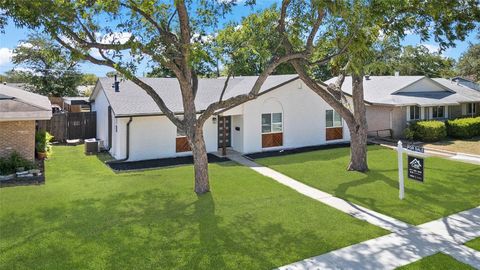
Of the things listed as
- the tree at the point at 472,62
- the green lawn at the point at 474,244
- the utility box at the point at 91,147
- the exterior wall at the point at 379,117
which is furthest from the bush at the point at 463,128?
the utility box at the point at 91,147

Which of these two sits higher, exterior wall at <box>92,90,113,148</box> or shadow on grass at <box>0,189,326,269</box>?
exterior wall at <box>92,90,113,148</box>

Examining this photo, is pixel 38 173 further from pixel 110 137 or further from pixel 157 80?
pixel 157 80

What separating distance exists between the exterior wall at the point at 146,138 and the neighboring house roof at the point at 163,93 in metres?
0.61

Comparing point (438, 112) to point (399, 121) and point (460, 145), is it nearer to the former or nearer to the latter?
point (399, 121)

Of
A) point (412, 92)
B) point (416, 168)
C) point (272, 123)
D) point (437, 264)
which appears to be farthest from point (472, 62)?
point (437, 264)

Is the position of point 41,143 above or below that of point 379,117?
below

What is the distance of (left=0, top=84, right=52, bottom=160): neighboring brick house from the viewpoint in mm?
13336

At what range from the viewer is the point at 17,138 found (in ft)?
46.0

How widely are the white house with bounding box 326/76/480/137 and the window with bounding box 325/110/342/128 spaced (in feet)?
12.3

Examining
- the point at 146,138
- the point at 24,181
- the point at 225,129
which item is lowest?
the point at 24,181

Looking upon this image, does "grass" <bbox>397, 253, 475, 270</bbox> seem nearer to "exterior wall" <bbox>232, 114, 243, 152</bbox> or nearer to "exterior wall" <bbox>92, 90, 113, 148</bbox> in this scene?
"exterior wall" <bbox>232, 114, 243, 152</bbox>

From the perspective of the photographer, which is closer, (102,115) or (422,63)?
(102,115)

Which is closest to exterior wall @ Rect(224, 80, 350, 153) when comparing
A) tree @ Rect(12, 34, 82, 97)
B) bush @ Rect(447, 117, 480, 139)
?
bush @ Rect(447, 117, 480, 139)

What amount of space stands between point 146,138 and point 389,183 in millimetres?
11522
